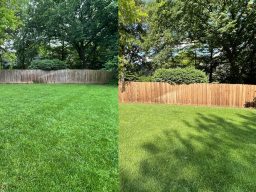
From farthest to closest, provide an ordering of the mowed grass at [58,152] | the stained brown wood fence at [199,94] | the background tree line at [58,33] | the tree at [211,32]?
the background tree line at [58,33], the tree at [211,32], the stained brown wood fence at [199,94], the mowed grass at [58,152]

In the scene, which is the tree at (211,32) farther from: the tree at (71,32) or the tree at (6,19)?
the tree at (6,19)

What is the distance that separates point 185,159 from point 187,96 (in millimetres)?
Result: 6428

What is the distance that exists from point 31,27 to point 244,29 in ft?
30.5

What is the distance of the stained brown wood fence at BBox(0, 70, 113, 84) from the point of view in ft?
42.3

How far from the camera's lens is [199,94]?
8.84m

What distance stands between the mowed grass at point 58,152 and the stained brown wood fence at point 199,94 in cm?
505

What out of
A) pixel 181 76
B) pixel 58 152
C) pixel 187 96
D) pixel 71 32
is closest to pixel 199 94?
pixel 187 96

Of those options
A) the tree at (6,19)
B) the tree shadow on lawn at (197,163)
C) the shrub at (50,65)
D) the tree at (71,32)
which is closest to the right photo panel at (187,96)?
the tree shadow on lawn at (197,163)

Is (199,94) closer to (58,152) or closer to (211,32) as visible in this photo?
(211,32)

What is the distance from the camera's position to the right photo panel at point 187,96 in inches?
82.8

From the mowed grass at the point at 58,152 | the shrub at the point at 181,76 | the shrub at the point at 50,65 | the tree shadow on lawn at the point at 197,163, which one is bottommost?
the tree shadow on lawn at the point at 197,163

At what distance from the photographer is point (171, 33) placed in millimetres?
11906

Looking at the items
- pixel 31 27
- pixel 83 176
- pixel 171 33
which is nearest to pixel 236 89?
pixel 171 33

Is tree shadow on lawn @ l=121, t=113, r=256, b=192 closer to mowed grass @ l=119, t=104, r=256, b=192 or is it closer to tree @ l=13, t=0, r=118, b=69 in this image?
mowed grass @ l=119, t=104, r=256, b=192
